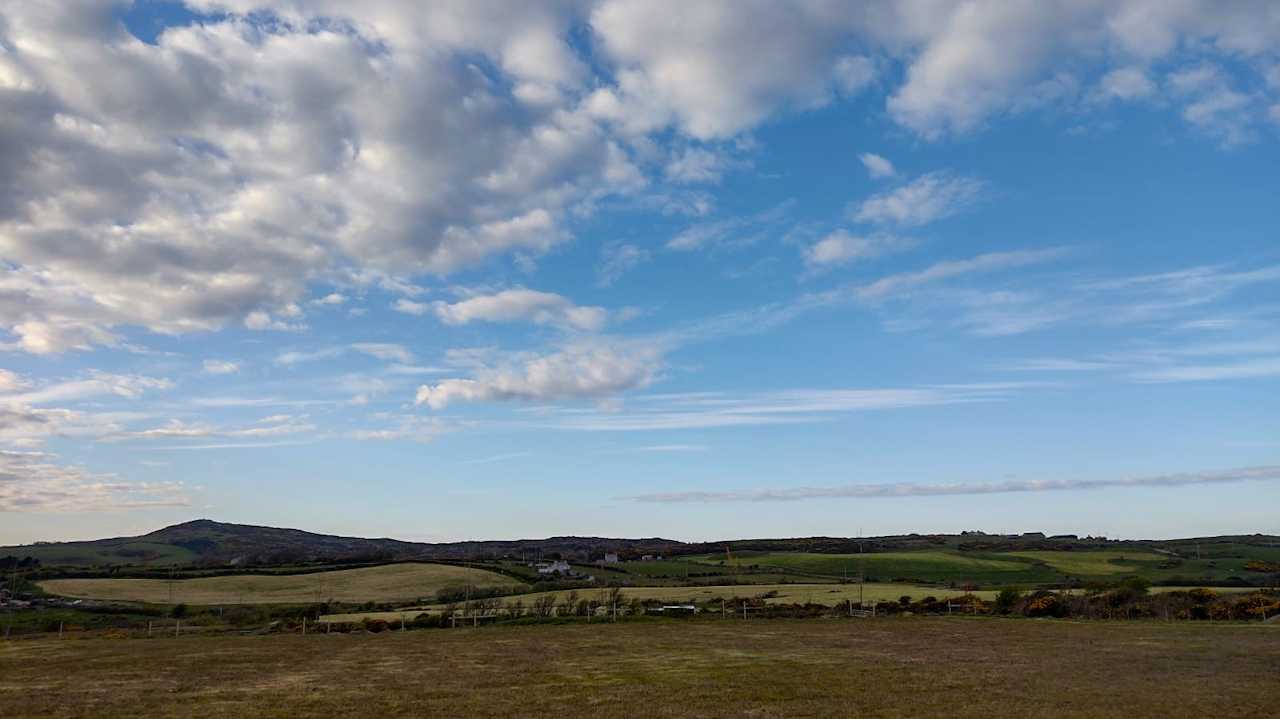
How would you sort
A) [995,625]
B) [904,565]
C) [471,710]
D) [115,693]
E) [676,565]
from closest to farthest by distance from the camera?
[471,710]
[115,693]
[995,625]
[904,565]
[676,565]

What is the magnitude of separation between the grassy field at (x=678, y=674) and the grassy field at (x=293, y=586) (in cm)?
4537

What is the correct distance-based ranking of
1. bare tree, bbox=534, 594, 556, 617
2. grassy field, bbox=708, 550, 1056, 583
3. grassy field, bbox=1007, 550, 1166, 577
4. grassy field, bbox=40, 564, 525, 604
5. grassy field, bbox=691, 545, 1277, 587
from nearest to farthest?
bare tree, bbox=534, 594, 556, 617, grassy field, bbox=40, 564, 525, 604, grassy field, bbox=691, 545, 1277, 587, grassy field, bbox=708, 550, 1056, 583, grassy field, bbox=1007, 550, 1166, 577

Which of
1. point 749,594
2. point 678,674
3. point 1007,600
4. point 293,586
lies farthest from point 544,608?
point 293,586

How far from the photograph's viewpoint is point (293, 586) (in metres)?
104

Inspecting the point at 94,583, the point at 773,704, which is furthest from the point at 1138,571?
the point at 94,583

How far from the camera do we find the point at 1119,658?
35.3m

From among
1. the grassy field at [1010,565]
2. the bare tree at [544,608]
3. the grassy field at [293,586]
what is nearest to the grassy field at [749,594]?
the bare tree at [544,608]

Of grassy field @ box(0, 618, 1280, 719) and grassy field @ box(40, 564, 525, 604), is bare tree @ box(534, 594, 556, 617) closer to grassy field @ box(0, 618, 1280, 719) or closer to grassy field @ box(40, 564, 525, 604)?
grassy field @ box(0, 618, 1280, 719)

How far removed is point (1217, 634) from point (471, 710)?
42426mm

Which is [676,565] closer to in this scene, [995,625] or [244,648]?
[995,625]

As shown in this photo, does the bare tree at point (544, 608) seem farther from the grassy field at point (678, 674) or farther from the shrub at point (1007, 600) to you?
the shrub at point (1007, 600)

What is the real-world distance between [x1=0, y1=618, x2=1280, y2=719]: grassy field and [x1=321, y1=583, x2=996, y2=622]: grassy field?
69.7 ft

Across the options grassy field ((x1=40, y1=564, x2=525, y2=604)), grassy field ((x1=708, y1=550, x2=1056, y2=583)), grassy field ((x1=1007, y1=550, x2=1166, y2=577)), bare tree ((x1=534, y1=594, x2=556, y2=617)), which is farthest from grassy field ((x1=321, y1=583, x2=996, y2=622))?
grassy field ((x1=1007, y1=550, x2=1166, y2=577))

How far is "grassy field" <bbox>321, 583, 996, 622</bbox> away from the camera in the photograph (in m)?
72.8
